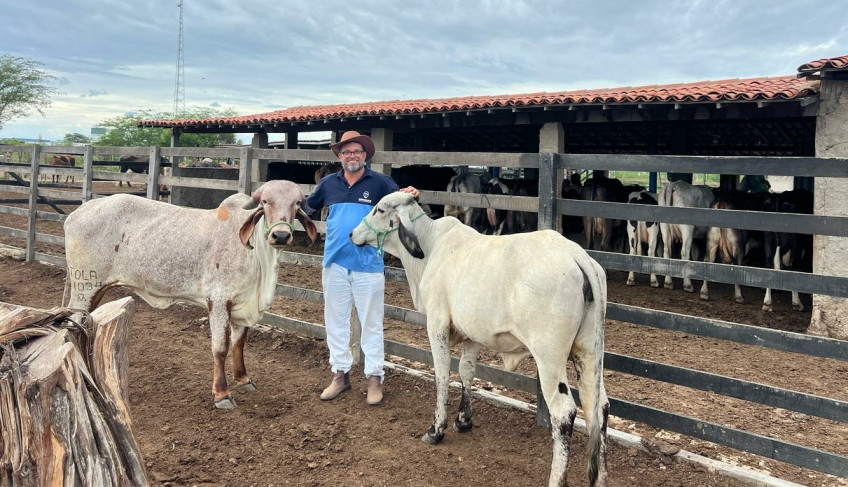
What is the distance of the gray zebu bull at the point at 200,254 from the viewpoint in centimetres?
461

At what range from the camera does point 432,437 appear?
3994mm

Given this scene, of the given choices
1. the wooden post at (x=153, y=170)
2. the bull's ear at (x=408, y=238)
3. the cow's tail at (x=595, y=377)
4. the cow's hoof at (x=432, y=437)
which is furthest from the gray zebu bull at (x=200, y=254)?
the wooden post at (x=153, y=170)

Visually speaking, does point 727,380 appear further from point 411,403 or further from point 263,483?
point 263,483

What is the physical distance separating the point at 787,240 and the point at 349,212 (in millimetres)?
7311

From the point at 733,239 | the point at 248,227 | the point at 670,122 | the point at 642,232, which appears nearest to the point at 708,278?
the point at 248,227

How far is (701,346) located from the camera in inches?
260

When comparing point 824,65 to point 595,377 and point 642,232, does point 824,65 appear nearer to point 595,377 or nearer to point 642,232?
point 642,232

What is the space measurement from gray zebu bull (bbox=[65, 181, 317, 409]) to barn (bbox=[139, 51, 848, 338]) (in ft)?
9.85

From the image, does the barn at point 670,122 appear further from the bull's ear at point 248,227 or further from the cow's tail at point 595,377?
the bull's ear at point 248,227

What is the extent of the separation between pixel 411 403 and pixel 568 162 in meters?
2.20

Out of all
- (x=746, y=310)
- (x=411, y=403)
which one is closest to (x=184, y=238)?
(x=411, y=403)

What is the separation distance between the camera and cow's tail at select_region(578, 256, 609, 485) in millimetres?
3252

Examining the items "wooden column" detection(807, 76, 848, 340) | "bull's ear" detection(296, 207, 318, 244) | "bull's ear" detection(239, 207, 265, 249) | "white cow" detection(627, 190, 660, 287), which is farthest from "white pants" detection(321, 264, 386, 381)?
"white cow" detection(627, 190, 660, 287)

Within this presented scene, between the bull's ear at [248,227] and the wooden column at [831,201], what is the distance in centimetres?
635
